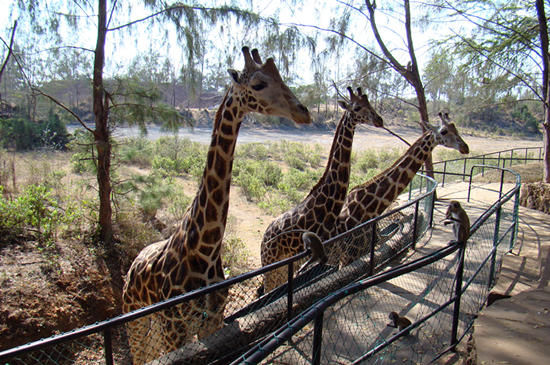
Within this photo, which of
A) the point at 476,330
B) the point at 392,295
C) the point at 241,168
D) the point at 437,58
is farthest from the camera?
the point at 241,168

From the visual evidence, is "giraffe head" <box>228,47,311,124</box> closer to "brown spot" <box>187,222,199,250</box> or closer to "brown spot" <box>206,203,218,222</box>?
"brown spot" <box>206,203,218,222</box>

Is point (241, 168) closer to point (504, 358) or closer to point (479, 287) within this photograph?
point (479, 287)

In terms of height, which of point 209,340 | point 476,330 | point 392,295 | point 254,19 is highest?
point 254,19

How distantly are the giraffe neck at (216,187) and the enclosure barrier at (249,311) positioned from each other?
1.26 feet

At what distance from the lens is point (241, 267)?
25.8 ft

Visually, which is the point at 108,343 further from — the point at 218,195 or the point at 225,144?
the point at 225,144

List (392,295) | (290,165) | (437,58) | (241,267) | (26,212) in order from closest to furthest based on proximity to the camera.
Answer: (392,295)
(26,212)
(241,267)
(437,58)
(290,165)

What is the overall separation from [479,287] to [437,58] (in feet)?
26.1

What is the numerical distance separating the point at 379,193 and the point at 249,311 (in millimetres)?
2549

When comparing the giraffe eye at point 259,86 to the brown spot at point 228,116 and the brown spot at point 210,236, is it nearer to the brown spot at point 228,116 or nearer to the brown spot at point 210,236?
the brown spot at point 228,116

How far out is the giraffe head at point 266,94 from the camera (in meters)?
2.90

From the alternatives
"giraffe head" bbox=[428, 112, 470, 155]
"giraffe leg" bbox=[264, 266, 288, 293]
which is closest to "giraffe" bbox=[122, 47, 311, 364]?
"giraffe leg" bbox=[264, 266, 288, 293]

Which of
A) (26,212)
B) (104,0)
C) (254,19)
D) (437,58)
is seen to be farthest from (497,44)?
(26,212)

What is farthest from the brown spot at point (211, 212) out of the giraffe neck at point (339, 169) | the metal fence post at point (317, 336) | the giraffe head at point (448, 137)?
the giraffe head at point (448, 137)
